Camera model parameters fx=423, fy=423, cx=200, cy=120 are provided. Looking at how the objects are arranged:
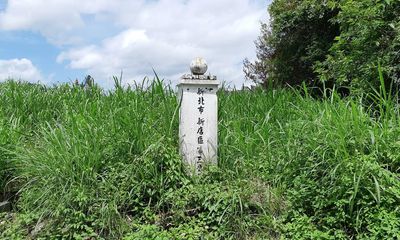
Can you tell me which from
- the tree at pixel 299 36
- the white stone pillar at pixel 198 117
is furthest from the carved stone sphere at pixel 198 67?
the tree at pixel 299 36

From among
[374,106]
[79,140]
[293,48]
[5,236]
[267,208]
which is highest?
[293,48]

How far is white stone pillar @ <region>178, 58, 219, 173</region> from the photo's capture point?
404 centimetres

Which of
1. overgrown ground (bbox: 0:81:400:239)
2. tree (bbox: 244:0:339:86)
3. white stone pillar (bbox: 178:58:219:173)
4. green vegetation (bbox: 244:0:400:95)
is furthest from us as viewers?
tree (bbox: 244:0:339:86)

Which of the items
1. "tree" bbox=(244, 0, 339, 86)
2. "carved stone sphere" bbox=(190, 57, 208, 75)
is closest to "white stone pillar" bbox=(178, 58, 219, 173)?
"carved stone sphere" bbox=(190, 57, 208, 75)

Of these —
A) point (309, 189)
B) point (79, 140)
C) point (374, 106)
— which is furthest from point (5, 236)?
point (374, 106)

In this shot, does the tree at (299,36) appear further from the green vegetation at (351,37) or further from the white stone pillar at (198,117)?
the white stone pillar at (198,117)

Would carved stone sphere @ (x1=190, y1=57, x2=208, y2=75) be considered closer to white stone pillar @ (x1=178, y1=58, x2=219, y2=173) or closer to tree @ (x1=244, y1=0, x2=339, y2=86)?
white stone pillar @ (x1=178, y1=58, x2=219, y2=173)

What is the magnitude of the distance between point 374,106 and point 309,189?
187cm

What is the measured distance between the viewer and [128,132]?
4.03 meters

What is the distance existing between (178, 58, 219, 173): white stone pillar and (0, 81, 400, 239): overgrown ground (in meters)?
0.14

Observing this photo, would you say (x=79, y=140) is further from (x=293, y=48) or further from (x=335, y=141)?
(x=293, y=48)

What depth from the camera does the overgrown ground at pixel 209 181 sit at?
3318 millimetres

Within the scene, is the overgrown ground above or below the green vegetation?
below

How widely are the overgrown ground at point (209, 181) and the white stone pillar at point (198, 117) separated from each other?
0.46ft
